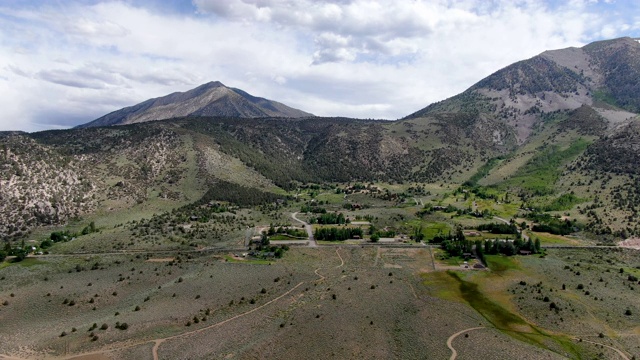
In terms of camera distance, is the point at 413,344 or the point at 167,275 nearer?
the point at 413,344

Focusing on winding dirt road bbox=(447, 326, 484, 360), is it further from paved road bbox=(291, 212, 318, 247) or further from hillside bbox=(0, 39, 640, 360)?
paved road bbox=(291, 212, 318, 247)

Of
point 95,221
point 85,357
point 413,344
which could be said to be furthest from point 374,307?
point 95,221

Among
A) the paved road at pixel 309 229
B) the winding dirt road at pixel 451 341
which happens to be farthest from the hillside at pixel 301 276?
the paved road at pixel 309 229

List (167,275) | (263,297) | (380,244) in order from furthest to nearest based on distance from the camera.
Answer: (380,244) → (167,275) → (263,297)

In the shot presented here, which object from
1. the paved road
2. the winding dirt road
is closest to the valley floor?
the winding dirt road

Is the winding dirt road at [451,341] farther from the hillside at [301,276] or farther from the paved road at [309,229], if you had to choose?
the paved road at [309,229]

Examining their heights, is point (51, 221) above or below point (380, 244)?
above

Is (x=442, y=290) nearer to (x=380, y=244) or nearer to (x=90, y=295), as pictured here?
(x=380, y=244)

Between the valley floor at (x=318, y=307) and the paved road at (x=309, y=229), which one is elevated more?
the paved road at (x=309, y=229)

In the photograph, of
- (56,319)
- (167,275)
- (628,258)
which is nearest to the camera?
(56,319)

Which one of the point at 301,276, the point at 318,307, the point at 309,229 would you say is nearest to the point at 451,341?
the point at 318,307

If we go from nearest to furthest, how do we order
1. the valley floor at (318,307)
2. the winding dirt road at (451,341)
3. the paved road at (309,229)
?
1. the winding dirt road at (451,341)
2. the valley floor at (318,307)
3. the paved road at (309,229)
